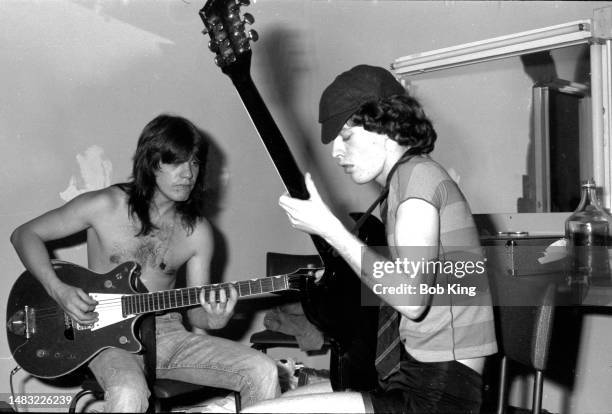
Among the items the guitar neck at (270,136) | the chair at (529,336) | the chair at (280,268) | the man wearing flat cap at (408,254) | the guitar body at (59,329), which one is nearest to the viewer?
the man wearing flat cap at (408,254)

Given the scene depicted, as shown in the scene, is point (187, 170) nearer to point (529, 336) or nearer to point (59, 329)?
point (59, 329)

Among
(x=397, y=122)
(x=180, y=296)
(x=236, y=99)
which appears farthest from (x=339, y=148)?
(x=236, y=99)

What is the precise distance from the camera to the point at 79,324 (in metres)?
2.22

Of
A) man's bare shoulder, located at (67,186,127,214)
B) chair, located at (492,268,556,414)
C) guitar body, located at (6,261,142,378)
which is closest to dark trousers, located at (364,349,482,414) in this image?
chair, located at (492,268,556,414)

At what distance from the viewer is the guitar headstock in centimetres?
171

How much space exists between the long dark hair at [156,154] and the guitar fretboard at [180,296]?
303 mm

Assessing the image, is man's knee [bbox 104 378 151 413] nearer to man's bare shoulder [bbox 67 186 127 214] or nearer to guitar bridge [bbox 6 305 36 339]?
guitar bridge [bbox 6 305 36 339]

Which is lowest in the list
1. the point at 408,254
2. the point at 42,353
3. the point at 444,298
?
the point at 42,353

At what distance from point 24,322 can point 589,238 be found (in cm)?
209

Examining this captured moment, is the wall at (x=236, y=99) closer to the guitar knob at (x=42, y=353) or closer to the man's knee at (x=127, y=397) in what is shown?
the guitar knob at (x=42, y=353)

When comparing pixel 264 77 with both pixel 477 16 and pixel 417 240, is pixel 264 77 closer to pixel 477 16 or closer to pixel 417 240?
pixel 477 16

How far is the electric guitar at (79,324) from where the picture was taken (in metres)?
2.21

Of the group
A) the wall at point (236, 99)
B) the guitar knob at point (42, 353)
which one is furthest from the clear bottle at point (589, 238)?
the guitar knob at point (42, 353)

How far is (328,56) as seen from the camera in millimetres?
3844
